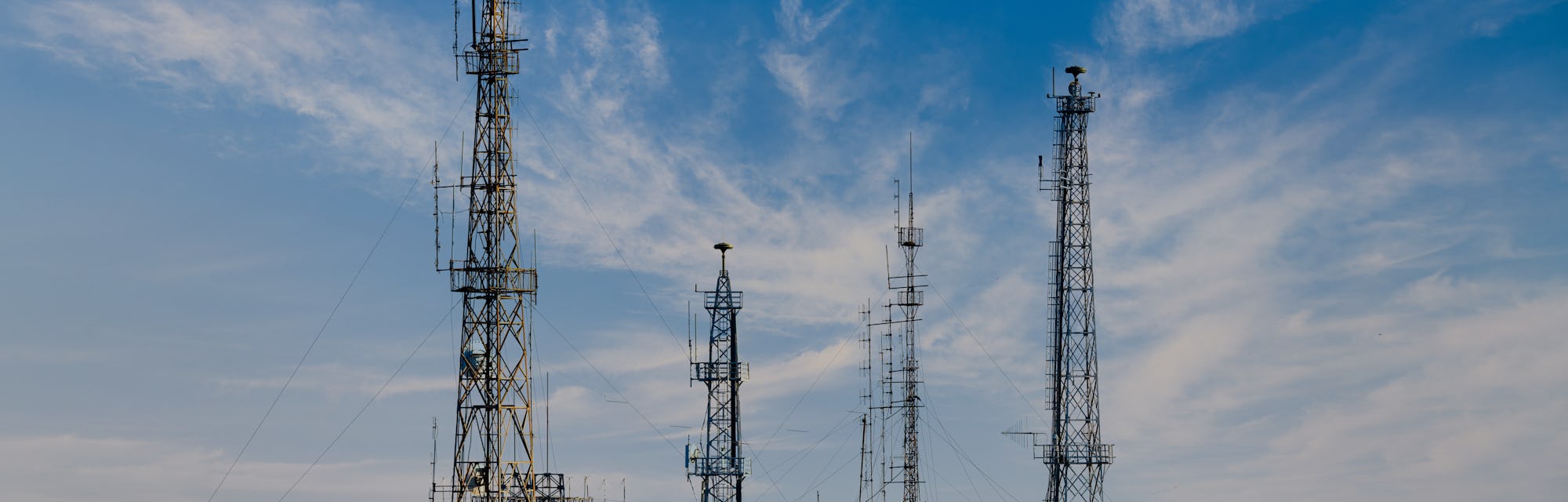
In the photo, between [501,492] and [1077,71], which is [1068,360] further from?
[501,492]

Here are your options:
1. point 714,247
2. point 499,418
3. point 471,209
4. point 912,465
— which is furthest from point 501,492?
point 912,465

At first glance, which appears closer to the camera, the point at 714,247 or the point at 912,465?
the point at 714,247

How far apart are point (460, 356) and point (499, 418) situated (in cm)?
291

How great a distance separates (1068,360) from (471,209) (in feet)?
92.3

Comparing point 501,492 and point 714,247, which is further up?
point 714,247

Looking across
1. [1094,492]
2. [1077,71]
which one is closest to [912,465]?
[1094,492]

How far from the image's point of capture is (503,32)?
75125 millimetres

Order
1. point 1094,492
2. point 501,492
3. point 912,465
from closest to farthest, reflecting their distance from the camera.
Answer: point 501,492 < point 1094,492 < point 912,465

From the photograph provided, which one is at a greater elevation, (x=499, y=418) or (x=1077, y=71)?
(x=1077, y=71)

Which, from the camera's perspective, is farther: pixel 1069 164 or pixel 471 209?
pixel 1069 164

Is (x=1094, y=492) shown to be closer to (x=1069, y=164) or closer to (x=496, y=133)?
(x=1069, y=164)

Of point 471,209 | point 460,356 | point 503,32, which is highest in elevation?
point 503,32

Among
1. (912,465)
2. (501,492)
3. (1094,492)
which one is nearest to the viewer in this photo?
(501,492)

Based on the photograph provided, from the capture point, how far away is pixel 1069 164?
3322 inches
